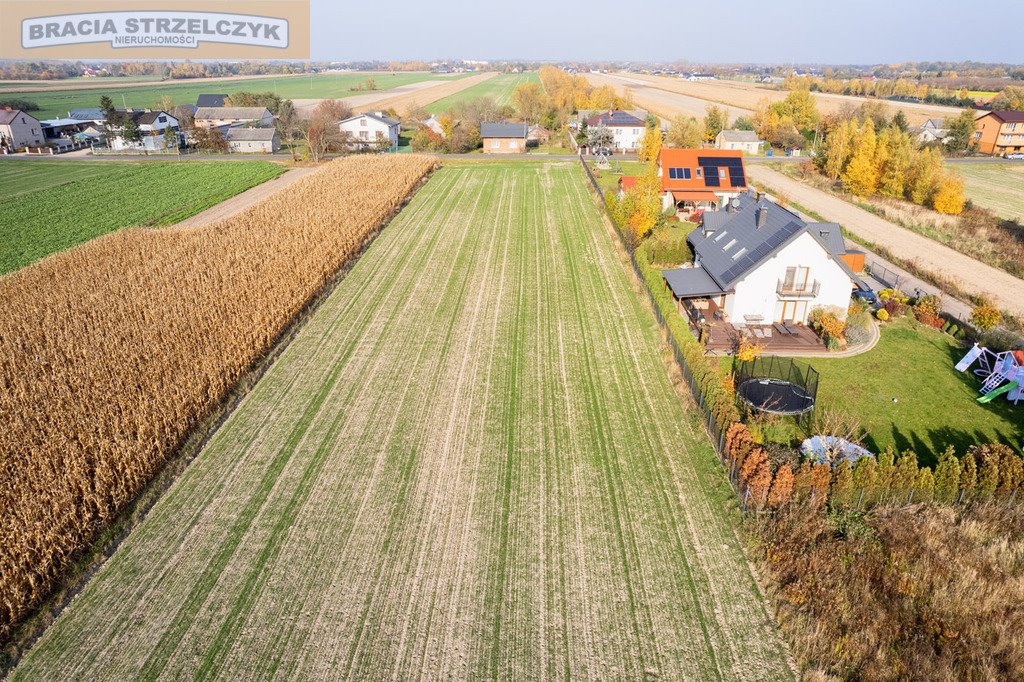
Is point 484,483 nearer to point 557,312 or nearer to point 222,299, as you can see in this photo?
point 557,312

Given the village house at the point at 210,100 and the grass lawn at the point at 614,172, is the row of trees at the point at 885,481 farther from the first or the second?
the village house at the point at 210,100

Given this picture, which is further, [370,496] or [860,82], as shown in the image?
[860,82]

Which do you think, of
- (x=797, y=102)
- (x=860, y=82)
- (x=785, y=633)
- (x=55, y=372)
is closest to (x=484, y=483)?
(x=785, y=633)

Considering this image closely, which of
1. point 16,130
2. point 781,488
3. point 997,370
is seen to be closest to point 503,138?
point 997,370

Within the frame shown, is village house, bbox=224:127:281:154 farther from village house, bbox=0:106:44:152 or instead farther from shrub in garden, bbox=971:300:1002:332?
shrub in garden, bbox=971:300:1002:332

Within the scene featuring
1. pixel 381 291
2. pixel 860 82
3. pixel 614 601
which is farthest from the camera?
pixel 860 82

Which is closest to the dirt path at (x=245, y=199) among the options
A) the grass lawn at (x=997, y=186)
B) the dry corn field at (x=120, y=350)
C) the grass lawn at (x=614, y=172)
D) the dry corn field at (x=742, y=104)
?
the dry corn field at (x=120, y=350)

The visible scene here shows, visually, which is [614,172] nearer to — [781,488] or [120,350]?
[120,350]

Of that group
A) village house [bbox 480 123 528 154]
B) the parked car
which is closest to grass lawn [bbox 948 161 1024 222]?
the parked car
